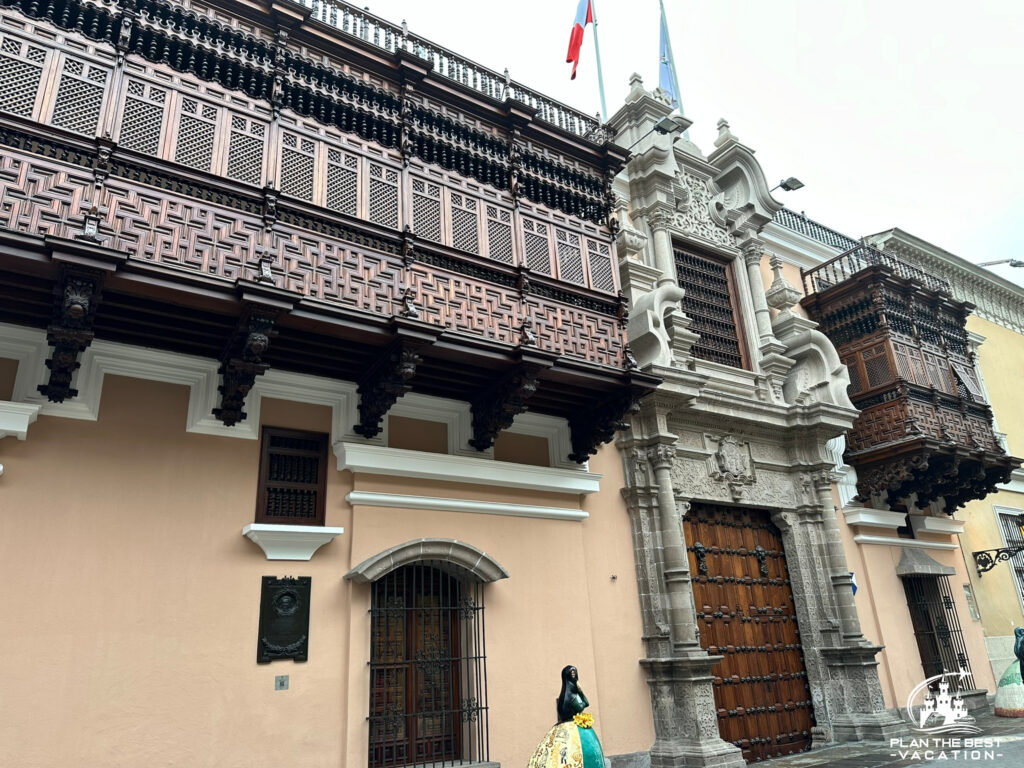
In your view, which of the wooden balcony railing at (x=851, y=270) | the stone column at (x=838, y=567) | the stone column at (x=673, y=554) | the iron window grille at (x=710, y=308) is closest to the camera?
the stone column at (x=673, y=554)

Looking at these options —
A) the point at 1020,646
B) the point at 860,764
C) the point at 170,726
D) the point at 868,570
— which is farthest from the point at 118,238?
the point at 1020,646

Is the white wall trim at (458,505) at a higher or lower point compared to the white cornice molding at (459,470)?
lower

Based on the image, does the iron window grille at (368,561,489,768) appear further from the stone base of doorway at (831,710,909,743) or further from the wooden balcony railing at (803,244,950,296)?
the wooden balcony railing at (803,244,950,296)

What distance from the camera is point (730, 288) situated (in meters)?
12.1

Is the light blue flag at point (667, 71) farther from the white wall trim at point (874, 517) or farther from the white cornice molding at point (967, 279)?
the white wall trim at point (874, 517)

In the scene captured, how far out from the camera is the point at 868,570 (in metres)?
11.2

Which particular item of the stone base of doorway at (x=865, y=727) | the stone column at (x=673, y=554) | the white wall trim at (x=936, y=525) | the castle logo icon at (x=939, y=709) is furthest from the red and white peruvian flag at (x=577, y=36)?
the castle logo icon at (x=939, y=709)

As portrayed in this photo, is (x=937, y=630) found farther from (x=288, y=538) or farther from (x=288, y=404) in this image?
(x=288, y=404)

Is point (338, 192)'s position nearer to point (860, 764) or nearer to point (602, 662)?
point (602, 662)

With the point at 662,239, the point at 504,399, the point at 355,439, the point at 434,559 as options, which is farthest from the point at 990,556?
the point at 355,439

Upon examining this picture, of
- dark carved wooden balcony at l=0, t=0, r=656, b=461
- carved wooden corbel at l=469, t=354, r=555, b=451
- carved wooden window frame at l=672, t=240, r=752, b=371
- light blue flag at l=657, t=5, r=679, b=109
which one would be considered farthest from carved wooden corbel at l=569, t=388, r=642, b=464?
light blue flag at l=657, t=5, r=679, b=109

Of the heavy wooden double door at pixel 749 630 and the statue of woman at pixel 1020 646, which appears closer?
the heavy wooden double door at pixel 749 630

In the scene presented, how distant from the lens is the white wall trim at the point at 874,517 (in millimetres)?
11375

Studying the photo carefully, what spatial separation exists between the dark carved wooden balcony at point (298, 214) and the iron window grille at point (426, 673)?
5.43 feet
